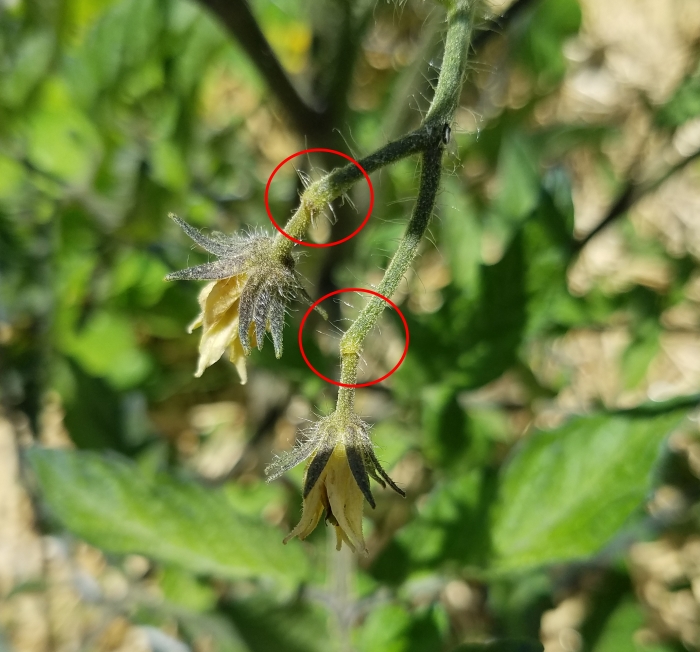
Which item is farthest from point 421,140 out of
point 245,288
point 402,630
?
point 402,630

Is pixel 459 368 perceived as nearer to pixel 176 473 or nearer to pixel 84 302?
pixel 176 473

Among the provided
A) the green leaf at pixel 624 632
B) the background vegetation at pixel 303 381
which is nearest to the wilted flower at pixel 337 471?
the background vegetation at pixel 303 381

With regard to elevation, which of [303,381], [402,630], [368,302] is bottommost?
[402,630]

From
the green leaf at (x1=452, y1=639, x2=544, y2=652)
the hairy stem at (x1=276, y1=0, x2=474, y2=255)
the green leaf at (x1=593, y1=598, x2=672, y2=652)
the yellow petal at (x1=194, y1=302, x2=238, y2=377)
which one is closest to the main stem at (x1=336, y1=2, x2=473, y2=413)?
the hairy stem at (x1=276, y1=0, x2=474, y2=255)

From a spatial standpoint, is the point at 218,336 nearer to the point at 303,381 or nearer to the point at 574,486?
the point at 303,381

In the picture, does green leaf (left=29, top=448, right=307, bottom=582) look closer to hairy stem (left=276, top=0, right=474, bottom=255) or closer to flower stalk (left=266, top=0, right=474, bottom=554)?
flower stalk (left=266, top=0, right=474, bottom=554)

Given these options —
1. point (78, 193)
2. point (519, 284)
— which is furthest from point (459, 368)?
point (78, 193)
